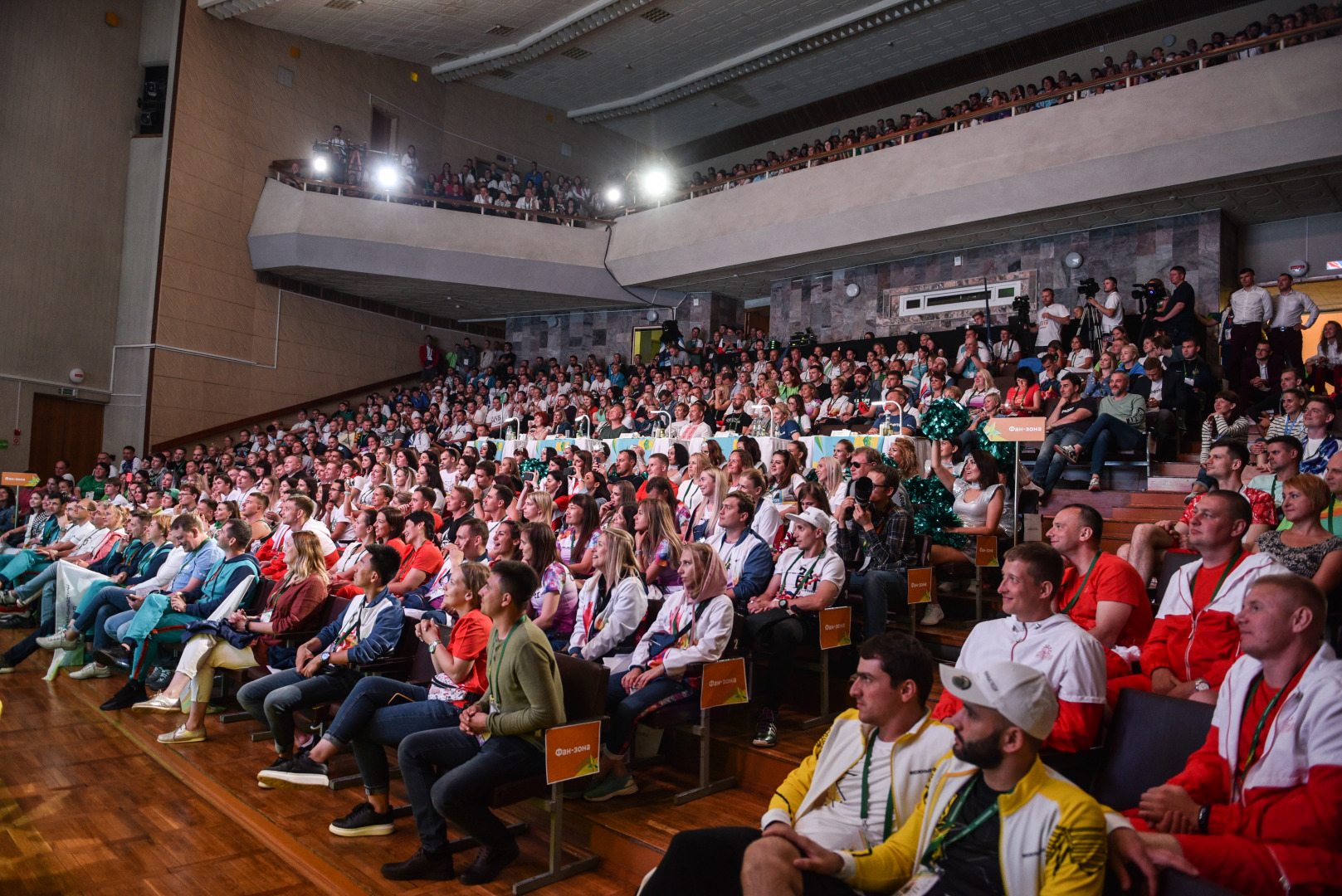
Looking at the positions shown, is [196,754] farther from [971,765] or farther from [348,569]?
[971,765]

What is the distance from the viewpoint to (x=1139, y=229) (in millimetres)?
10344

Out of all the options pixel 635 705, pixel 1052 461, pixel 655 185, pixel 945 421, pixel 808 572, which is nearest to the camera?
pixel 635 705

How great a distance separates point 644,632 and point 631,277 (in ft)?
38.2

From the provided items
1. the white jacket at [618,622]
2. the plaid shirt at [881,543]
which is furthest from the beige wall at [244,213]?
the plaid shirt at [881,543]

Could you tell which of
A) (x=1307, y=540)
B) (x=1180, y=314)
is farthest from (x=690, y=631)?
(x=1180, y=314)

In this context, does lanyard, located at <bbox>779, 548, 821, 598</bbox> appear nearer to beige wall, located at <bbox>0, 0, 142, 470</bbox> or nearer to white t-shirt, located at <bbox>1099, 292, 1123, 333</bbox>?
white t-shirt, located at <bbox>1099, 292, 1123, 333</bbox>

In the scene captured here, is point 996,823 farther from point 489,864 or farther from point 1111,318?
point 1111,318

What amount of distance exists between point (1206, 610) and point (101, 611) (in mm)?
6323

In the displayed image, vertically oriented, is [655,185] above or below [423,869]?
above

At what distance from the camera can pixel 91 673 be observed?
18.2 ft

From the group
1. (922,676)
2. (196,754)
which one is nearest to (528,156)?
(196,754)

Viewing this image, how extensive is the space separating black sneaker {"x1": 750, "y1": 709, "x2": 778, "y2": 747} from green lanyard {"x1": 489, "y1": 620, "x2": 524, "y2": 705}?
1138mm

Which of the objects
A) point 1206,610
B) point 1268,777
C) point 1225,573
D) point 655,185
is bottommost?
point 1268,777

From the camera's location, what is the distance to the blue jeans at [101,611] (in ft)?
18.0
